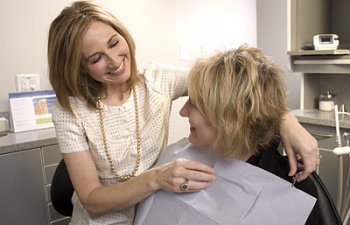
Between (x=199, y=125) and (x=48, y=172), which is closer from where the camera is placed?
(x=199, y=125)

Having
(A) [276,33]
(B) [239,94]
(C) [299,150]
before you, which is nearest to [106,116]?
(B) [239,94]

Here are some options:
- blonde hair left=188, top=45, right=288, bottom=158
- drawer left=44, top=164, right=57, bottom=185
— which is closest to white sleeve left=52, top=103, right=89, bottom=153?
blonde hair left=188, top=45, right=288, bottom=158

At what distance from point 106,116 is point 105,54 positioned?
0.64 feet

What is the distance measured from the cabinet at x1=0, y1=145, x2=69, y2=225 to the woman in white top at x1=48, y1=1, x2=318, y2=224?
74 centimetres

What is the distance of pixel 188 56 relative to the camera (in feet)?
9.64

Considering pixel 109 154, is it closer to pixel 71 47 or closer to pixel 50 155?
pixel 71 47

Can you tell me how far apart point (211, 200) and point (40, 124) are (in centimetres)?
157

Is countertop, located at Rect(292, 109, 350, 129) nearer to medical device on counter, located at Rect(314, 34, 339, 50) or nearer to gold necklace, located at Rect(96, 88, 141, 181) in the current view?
medical device on counter, located at Rect(314, 34, 339, 50)

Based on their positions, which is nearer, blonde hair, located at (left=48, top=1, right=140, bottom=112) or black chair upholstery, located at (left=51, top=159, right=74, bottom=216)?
blonde hair, located at (left=48, top=1, right=140, bottom=112)

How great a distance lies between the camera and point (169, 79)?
1.22 m

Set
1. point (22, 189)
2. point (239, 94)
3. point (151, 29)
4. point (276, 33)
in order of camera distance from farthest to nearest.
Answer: point (276, 33)
point (151, 29)
point (22, 189)
point (239, 94)

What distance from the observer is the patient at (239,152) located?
2.71 feet

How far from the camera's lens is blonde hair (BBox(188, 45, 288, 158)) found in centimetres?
82

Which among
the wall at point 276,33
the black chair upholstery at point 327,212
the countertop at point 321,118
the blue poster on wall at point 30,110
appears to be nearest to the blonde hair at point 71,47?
the black chair upholstery at point 327,212
